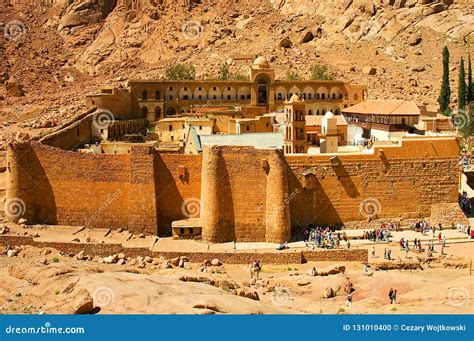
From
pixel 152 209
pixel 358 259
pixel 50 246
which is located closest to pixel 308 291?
pixel 358 259

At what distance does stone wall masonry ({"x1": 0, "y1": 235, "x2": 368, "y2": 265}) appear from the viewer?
2553 cm

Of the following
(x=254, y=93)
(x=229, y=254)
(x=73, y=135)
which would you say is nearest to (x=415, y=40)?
(x=254, y=93)

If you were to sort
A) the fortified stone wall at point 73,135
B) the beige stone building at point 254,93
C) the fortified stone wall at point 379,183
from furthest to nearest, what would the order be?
the beige stone building at point 254,93 < the fortified stone wall at point 73,135 < the fortified stone wall at point 379,183

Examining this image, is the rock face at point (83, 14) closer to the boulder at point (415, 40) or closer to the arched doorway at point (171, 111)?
the boulder at point (415, 40)

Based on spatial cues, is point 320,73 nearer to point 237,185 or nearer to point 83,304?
point 237,185

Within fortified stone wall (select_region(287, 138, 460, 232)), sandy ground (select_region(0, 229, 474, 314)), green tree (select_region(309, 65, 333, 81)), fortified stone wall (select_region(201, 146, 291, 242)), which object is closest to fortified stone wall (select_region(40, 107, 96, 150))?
sandy ground (select_region(0, 229, 474, 314))

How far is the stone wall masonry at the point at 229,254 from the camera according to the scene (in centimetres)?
2553

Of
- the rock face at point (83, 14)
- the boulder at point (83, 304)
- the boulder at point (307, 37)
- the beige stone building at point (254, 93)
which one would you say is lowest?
the boulder at point (83, 304)

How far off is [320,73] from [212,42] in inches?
839

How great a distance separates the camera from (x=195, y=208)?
92.6 feet

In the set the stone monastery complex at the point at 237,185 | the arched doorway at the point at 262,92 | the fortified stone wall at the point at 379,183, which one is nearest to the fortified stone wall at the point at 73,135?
the stone monastery complex at the point at 237,185

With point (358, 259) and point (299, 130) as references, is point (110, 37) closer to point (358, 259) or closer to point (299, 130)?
point (299, 130)

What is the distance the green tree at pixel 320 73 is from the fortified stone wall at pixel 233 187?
28.1 metres

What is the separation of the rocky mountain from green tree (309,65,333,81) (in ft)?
4.84
